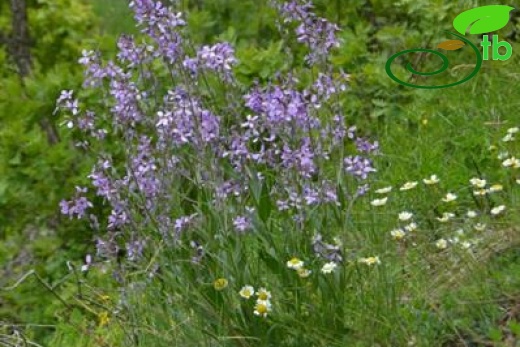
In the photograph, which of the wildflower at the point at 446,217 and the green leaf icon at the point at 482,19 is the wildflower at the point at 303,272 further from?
the green leaf icon at the point at 482,19

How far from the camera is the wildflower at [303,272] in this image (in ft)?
10.8

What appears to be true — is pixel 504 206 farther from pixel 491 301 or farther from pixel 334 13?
pixel 334 13

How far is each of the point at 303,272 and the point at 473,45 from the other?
106 inches

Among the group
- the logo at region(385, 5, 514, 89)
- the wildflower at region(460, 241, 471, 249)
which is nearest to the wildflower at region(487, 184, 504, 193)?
the wildflower at region(460, 241, 471, 249)

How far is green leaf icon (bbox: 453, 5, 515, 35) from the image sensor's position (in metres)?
5.61

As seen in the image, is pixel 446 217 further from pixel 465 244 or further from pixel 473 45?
pixel 473 45

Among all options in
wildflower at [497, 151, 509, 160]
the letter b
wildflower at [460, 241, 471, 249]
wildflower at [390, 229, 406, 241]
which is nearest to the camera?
wildflower at [460, 241, 471, 249]

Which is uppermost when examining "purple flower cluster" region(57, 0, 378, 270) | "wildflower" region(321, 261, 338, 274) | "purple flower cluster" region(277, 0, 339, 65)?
"purple flower cluster" region(277, 0, 339, 65)

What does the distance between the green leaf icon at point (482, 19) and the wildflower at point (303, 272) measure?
2778 mm

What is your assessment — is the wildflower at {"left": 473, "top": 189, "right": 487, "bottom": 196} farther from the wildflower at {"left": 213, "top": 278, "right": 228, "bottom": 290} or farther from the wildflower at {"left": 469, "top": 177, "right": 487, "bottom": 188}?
the wildflower at {"left": 213, "top": 278, "right": 228, "bottom": 290}

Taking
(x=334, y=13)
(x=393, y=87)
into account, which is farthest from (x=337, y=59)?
(x=334, y=13)

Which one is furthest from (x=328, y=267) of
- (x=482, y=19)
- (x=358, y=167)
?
(x=482, y=19)

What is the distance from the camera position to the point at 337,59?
19.1 feet

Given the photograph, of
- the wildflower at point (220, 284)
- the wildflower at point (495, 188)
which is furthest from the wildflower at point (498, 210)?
the wildflower at point (220, 284)
